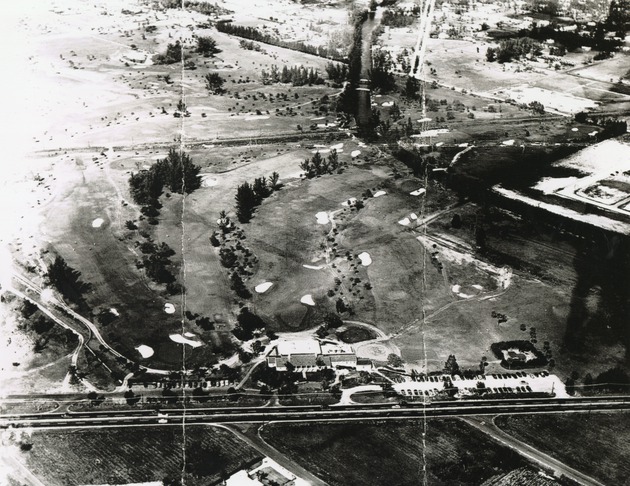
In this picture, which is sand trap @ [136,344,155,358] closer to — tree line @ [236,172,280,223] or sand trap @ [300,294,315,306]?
sand trap @ [300,294,315,306]

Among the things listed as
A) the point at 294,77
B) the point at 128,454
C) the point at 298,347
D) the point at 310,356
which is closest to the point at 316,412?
the point at 310,356

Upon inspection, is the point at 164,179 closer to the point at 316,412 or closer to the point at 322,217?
the point at 322,217

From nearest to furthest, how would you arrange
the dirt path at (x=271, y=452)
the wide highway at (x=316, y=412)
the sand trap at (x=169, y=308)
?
the dirt path at (x=271, y=452), the wide highway at (x=316, y=412), the sand trap at (x=169, y=308)

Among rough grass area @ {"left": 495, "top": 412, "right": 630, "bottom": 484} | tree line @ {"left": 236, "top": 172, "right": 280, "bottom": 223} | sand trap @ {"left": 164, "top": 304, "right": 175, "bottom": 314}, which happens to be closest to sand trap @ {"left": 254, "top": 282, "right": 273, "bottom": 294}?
sand trap @ {"left": 164, "top": 304, "right": 175, "bottom": 314}

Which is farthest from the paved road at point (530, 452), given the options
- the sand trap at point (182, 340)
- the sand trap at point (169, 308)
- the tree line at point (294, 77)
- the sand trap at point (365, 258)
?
the tree line at point (294, 77)

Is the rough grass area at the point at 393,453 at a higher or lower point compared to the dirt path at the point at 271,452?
higher

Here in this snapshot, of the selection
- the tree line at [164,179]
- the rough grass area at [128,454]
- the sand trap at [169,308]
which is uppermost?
the tree line at [164,179]

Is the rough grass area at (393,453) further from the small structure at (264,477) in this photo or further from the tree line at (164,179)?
the tree line at (164,179)
